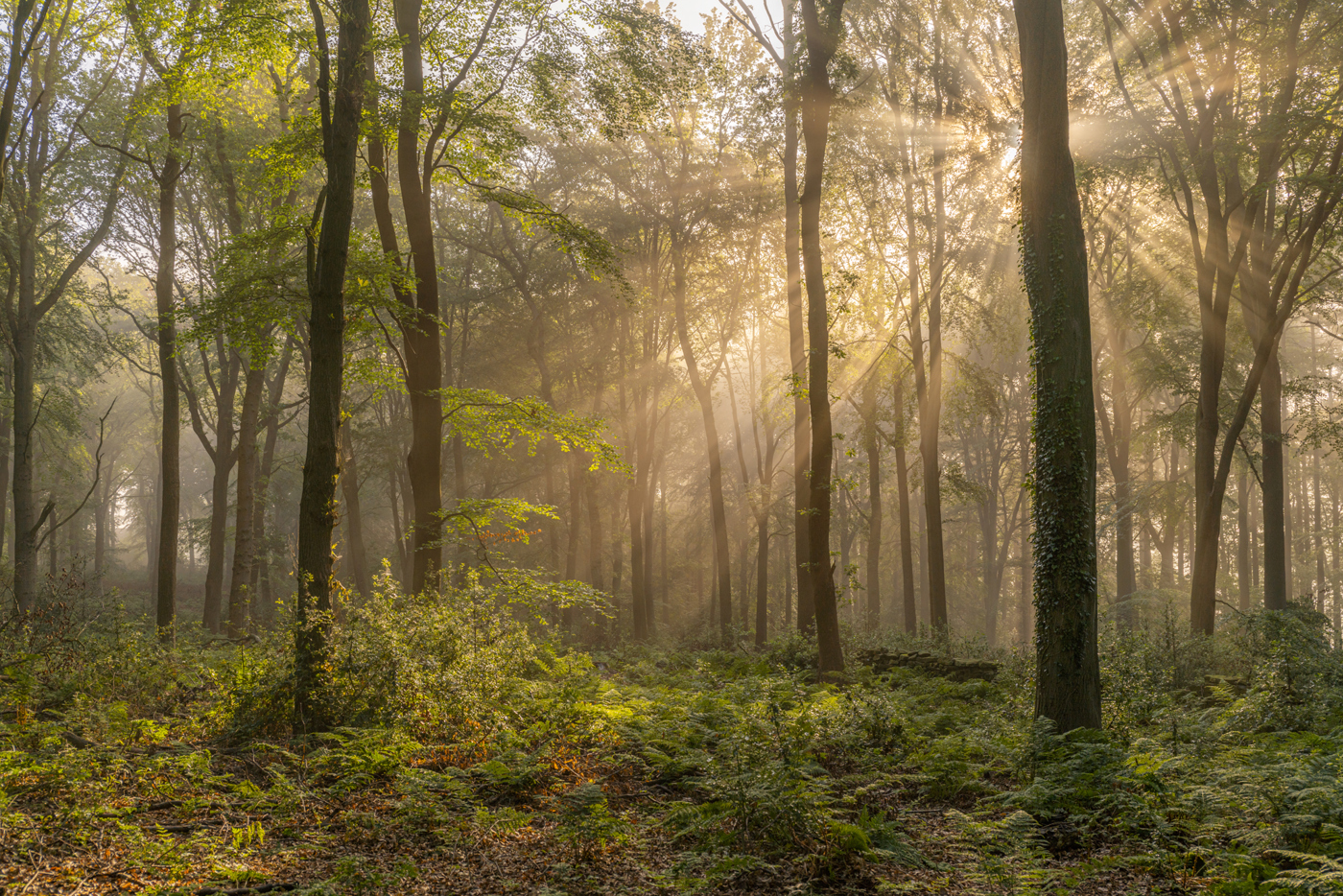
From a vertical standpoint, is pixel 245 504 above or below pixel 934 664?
above

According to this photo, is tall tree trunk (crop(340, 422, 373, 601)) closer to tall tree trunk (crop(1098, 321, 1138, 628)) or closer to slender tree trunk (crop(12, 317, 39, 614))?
slender tree trunk (crop(12, 317, 39, 614))

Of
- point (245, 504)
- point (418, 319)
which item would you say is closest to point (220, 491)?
point (245, 504)

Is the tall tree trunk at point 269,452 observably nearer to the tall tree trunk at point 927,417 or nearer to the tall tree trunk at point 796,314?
the tall tree trunk at point 796,314

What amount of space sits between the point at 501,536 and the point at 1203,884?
28.0ft

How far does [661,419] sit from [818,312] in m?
16.0

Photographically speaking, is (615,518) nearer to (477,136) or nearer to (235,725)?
(477,136)

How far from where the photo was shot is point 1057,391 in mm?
6875

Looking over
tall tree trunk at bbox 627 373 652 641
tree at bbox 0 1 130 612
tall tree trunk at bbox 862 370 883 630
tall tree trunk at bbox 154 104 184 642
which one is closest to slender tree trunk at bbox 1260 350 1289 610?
tall tree trunk at bbox 862 370 883 630

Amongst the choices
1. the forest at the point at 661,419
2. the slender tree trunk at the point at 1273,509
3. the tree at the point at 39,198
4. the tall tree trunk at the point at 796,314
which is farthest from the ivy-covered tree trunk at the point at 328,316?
the slender tree trunk at the point at 1273,509

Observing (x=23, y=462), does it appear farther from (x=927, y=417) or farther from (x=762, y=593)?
(x=927, y=417)

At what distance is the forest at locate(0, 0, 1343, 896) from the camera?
4664mm

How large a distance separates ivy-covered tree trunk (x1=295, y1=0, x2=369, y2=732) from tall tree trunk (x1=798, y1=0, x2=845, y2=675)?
685 cm

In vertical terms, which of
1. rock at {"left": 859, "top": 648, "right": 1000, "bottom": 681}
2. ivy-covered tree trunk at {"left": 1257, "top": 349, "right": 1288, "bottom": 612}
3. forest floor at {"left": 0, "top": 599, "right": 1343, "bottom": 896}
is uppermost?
ivy-covered tree trunk at {"left": 1257, "top": 349, "right": 1288, "bottom": 612}

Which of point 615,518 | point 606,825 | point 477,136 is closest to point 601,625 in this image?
point 615,518
